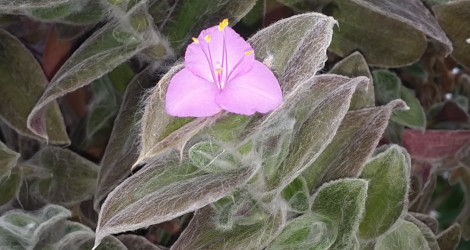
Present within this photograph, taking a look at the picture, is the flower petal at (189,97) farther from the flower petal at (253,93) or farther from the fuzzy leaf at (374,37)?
the fuzzy leaf at (374,37)

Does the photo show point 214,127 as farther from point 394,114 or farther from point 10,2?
point 394,114

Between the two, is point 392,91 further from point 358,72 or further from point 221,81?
point 221,81

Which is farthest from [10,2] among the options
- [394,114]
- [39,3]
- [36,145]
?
[394,114]

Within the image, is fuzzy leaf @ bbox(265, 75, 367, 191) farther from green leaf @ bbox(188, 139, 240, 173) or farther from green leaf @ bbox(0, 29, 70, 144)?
green leaf @ bbox(0, 29, 70, 144)

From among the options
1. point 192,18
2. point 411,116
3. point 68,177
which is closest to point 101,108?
point 68,177

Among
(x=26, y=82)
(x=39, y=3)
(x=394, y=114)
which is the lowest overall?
(x=394, y=114)

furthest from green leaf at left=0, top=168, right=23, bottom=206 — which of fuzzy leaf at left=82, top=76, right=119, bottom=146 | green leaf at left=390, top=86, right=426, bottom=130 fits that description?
green leaf at left=390, top=86, right=426, bottom=130
